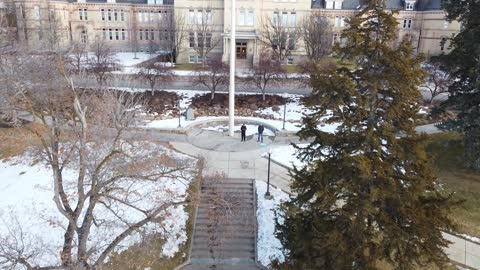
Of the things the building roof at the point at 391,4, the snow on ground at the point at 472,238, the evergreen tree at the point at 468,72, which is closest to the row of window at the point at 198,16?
A: the building roof at the point at 391,4

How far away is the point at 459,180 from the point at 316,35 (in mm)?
28031

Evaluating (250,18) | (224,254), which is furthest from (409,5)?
(224,254)

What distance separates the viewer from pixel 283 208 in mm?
12031

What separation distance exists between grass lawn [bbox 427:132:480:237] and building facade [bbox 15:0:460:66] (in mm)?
25205

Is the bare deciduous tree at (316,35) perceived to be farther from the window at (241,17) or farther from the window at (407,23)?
the window at (407,23)

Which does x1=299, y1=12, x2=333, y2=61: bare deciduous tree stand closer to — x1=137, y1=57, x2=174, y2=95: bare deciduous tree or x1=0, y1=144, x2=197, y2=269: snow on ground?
x1=137, y1=57, x2=174, y2=95: bare deciduous tree

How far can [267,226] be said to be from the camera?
1639cm

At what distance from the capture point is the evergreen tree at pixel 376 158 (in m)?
9.39

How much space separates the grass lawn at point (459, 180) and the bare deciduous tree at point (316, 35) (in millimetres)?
20940

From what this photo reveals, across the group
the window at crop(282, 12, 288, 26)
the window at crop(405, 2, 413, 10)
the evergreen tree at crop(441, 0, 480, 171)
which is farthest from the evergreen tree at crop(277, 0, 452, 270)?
the window at crop(405, 2, 413, 10)

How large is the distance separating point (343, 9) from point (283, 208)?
1809 inches

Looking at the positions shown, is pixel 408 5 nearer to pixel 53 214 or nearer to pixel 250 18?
pixel 250 18

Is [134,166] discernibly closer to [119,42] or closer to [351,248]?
[351,248]

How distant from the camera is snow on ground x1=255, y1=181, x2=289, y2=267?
15086mm
